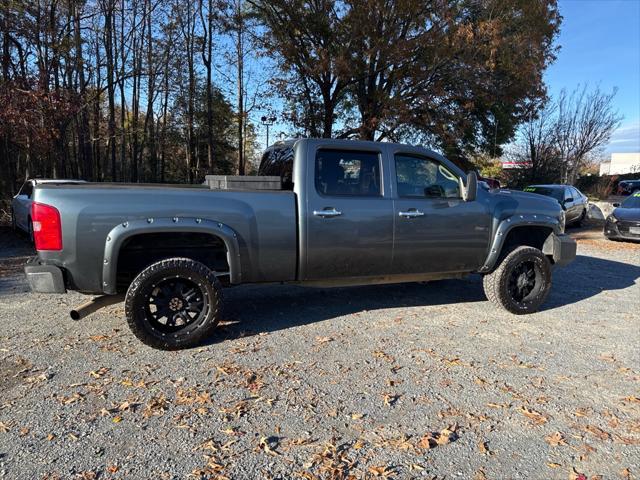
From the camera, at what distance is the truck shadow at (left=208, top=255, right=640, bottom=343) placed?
16.8ft

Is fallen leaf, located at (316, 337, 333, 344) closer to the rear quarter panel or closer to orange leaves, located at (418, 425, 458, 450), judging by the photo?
the rear quarter panel

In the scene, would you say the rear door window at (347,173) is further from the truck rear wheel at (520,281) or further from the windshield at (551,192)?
the windshield at (551,192)

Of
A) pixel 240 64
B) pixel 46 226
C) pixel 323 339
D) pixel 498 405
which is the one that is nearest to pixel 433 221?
pixel 323 339

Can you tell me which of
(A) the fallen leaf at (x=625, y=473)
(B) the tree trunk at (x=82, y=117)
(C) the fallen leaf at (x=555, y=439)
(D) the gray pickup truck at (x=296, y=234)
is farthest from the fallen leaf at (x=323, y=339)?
(B) the tree trunk at (x=82, y=117)

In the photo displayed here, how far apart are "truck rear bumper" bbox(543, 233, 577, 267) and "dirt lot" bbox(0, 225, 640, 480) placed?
A: 689 millimetres

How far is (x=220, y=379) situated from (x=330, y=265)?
1675 millimetres

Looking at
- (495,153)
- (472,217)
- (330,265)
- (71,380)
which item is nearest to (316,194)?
(330,265)

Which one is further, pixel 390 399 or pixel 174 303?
pixel 174 303

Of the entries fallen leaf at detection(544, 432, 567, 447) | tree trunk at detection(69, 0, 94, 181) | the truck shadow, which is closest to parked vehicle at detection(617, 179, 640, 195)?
the truck shadow

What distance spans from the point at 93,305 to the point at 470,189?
4.06 metres

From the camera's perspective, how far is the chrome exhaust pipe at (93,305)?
4172mm

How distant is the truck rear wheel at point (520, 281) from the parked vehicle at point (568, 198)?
9.84 m

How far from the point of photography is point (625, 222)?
12.0 m

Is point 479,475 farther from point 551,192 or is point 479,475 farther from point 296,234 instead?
point 551,192
